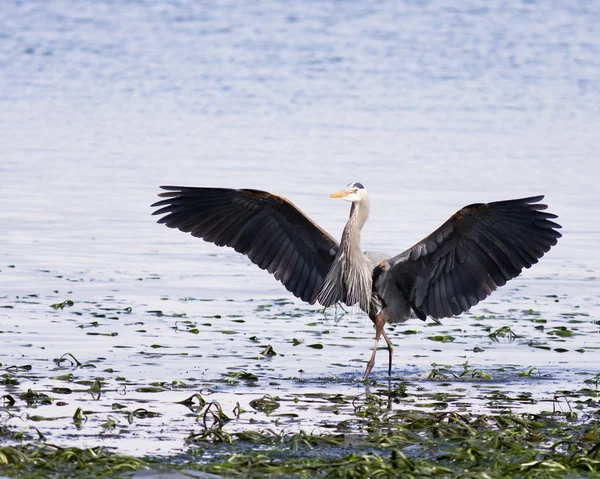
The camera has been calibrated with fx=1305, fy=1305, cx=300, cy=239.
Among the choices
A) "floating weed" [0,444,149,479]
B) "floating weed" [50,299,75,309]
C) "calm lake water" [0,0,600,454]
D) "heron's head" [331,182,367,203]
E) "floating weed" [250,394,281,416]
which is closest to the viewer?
"floating weed" [0,444,149,479]

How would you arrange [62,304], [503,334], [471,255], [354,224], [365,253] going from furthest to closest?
[62,304]
[503,334]
[365,253]
[354,224]
[471,255]

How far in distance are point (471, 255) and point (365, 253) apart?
1037 millimetres

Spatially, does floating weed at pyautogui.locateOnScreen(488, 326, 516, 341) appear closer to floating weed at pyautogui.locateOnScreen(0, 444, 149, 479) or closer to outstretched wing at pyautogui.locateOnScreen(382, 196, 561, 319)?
outstretched wing at pyautogui.locateOnScreen(382, 196, 561, 319)

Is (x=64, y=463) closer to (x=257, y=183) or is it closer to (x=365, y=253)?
(x=365, y=253)

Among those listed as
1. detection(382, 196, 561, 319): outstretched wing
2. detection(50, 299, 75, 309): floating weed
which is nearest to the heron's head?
detection(382, 196, 561, 319): outstretched wing

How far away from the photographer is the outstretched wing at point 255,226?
10125 millimetres

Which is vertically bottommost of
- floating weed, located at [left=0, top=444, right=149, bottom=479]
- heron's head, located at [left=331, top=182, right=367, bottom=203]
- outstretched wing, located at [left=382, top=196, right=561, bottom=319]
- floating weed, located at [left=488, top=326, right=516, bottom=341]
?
floating weed, located at [left=0, top=444, right=149, bottom=479]

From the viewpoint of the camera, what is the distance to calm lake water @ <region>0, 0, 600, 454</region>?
9727mm

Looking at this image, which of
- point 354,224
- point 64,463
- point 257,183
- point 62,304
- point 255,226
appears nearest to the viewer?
point 64,463

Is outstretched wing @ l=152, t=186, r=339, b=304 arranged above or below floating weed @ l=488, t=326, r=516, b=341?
above

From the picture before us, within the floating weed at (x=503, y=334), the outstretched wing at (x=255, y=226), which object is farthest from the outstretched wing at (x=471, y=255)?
the floating weed at (x=503, y=334)

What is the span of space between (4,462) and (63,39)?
97.4 ft

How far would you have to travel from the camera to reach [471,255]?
9977mm

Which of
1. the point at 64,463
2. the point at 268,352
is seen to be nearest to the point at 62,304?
the point at 268,352
